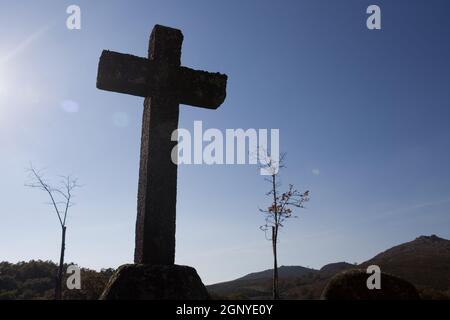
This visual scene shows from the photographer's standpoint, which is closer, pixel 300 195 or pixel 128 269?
pixel 128 269

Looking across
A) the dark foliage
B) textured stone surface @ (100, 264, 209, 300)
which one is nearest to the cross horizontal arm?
textured stone surface @ (100, 264, 209, 300)

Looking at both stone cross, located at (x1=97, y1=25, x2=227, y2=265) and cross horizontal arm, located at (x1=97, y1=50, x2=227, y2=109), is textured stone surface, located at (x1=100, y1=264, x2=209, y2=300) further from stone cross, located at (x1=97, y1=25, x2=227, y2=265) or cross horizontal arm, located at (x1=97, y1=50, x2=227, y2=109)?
cross horizontal arm, located at (x1=97, y1=50, x2=227, y2=109)

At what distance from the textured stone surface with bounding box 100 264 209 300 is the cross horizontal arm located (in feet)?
7.06

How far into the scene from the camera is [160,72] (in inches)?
201

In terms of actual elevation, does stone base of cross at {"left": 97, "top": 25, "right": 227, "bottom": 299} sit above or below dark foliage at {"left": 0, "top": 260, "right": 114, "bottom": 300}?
above

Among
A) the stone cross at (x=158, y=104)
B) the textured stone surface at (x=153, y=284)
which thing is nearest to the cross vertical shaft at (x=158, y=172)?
the stone cross at (x=158, y=104)

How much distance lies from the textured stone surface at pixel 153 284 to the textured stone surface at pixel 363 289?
1113 centimetres

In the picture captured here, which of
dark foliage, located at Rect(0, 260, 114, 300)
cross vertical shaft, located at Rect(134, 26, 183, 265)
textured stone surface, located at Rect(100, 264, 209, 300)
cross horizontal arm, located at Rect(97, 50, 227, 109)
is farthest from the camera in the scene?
dark foliage, located at Rect(0, 260, 114, 300)

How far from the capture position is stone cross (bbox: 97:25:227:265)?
14.8 ft

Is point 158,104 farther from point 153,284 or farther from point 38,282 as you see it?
point 38,282

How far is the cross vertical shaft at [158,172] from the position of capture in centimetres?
447
